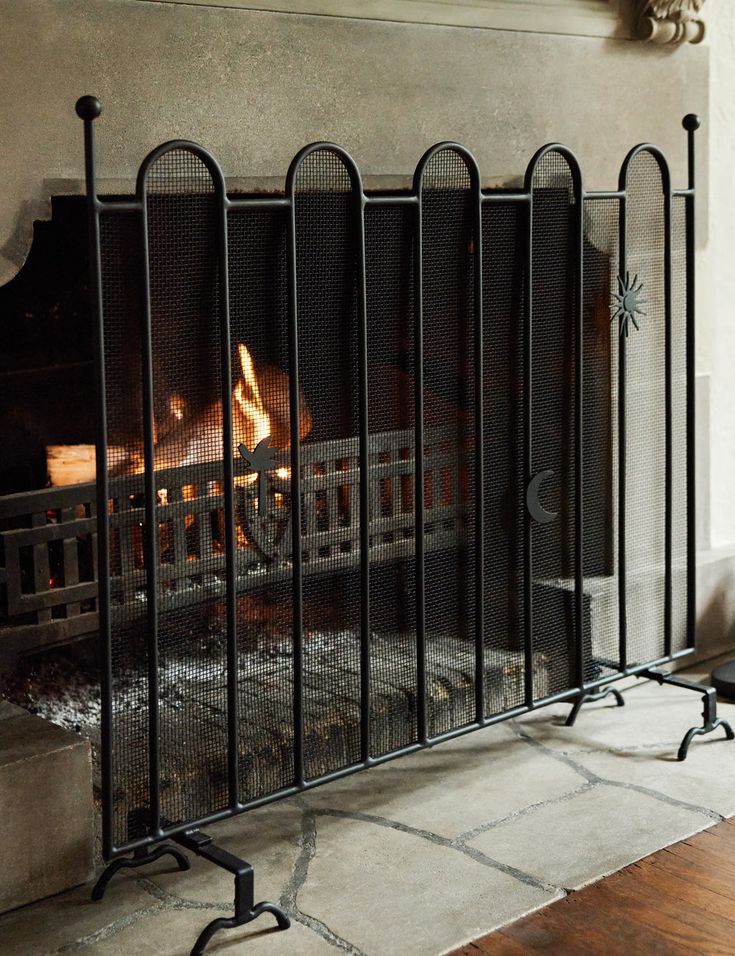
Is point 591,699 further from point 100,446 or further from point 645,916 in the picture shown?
point 100,446

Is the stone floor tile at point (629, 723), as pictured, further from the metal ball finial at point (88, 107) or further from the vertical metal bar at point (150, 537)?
the metal ball finial at point (88, 107)

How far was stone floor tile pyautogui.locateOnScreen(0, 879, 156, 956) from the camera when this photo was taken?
6.34 feet

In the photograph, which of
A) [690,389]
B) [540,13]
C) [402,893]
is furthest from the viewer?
[690,389]

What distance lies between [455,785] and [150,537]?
2.86 ft

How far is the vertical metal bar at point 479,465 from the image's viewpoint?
7.55ft

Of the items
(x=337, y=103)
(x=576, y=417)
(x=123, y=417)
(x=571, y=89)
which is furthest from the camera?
(x=571, y=89)

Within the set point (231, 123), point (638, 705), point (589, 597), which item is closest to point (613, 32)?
point (231, 123)

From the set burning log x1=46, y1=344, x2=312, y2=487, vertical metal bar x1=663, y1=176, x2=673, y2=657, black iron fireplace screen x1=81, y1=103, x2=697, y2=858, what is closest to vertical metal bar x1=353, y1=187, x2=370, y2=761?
black iron fireplace screen x1=81, y1=103, x2=697, y2=858

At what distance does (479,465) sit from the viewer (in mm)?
2381

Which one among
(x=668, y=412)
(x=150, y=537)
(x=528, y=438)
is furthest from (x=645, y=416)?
(x=150, y=537)

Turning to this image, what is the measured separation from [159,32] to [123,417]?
648 millimetres

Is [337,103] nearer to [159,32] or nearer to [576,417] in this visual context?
[159,32]

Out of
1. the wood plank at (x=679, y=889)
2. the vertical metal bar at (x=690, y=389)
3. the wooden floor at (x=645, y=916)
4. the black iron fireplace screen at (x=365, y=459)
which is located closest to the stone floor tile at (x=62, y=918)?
the black iron fireplace screen at (x=365, y=459)

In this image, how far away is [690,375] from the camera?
2746mm
